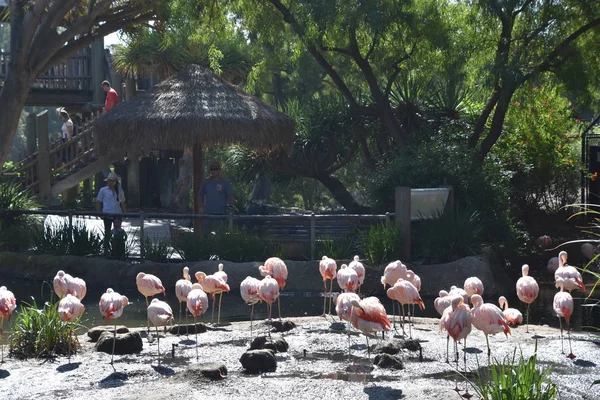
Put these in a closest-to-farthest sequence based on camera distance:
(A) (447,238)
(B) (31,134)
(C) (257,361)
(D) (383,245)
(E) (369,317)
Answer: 1. (C) (257,361)
2. (E) (369,317)
3. (D) (383,245)
4. (A) (447,238)
5. (B) (31,134)

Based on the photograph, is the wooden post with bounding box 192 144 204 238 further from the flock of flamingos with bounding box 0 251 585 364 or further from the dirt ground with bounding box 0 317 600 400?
the dirt ground with bounding box 0 317 600 400

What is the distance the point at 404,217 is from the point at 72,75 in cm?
1327

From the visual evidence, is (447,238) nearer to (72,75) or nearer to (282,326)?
(282,326)

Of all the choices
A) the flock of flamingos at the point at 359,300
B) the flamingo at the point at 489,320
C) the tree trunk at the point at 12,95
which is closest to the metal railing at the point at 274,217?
the tree trunk at the point at 12,95

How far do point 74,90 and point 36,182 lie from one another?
3883mm

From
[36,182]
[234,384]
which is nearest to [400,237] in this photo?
[234,384]

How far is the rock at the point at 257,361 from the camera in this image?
8617 millimetres

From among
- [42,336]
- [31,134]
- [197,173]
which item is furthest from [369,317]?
[31,134]

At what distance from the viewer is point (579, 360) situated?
30.0 feet

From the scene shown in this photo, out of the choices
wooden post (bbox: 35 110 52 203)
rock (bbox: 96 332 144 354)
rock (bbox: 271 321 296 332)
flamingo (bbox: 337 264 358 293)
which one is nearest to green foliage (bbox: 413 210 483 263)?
flamingo (bbox: 337 264 358 293)

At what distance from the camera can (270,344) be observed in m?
9.45

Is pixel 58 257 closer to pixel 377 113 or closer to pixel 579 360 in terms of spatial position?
pixel 377 113

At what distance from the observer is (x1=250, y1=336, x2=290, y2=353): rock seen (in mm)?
9414

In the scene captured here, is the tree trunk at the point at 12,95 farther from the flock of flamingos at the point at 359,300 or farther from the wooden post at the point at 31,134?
the wooden post at the point at 31,134
